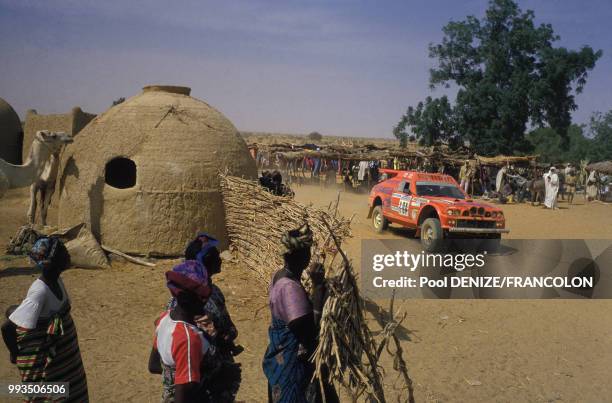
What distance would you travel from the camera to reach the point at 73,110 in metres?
13.5

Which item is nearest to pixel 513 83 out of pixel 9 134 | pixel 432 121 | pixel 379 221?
pixel 432 121

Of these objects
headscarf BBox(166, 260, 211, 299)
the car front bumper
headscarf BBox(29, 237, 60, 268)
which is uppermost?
headscarf BBox(166, 260, 211, 299)

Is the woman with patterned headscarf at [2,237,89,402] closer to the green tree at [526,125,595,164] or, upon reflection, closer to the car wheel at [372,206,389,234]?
the car wheel at [372,206,389,234]

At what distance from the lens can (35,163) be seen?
395 inches

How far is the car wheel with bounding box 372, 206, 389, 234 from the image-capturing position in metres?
13.8

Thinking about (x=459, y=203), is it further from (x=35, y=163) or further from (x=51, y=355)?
(x=51, y=355)

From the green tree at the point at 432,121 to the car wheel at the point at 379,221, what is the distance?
1750 centimetres

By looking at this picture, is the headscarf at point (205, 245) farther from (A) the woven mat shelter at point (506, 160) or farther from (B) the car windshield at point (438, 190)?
(A) the woven mat shelter at point (506, 160)

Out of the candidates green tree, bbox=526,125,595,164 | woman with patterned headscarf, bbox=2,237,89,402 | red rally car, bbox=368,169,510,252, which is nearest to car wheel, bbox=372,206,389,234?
red rally car, bbox=368,169,510,252

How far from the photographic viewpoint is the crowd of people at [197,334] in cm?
251

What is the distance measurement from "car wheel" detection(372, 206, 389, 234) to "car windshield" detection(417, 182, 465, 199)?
1.78 meters

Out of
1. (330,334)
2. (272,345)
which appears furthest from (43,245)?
(330,334)

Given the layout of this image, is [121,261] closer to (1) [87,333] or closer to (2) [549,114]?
(1) [87,333]

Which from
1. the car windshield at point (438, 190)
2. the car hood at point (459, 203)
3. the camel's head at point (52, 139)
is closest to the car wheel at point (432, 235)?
the car hood at point (459, 203)
